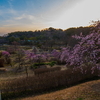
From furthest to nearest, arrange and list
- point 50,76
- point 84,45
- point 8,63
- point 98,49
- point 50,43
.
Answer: point 50,43, point 8,63, point 50,76, point 84,45, point 98,49

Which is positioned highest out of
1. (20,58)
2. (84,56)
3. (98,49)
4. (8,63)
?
(98,49)

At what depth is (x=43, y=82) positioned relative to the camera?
7840mm

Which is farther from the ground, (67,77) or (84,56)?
(84,56)

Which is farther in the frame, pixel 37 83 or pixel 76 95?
pixel 37 83

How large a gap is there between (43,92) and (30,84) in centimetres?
116

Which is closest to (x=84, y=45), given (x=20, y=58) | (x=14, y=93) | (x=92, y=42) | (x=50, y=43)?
(x=92, y=42)

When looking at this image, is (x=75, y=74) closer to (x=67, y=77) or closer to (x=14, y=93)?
(x=67, y=77)

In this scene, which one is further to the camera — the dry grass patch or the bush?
the bush

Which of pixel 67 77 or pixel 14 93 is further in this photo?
pixel 67 77

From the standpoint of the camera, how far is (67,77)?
8.72 m

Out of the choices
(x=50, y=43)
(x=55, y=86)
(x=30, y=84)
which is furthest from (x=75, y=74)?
(x=50, y=43)

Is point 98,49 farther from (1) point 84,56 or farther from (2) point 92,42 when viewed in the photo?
(1) point 84,56

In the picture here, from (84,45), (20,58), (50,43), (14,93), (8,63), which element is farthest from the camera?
(50,43)

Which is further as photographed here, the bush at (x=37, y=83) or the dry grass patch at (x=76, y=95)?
the bush at (x=37, y=83)
